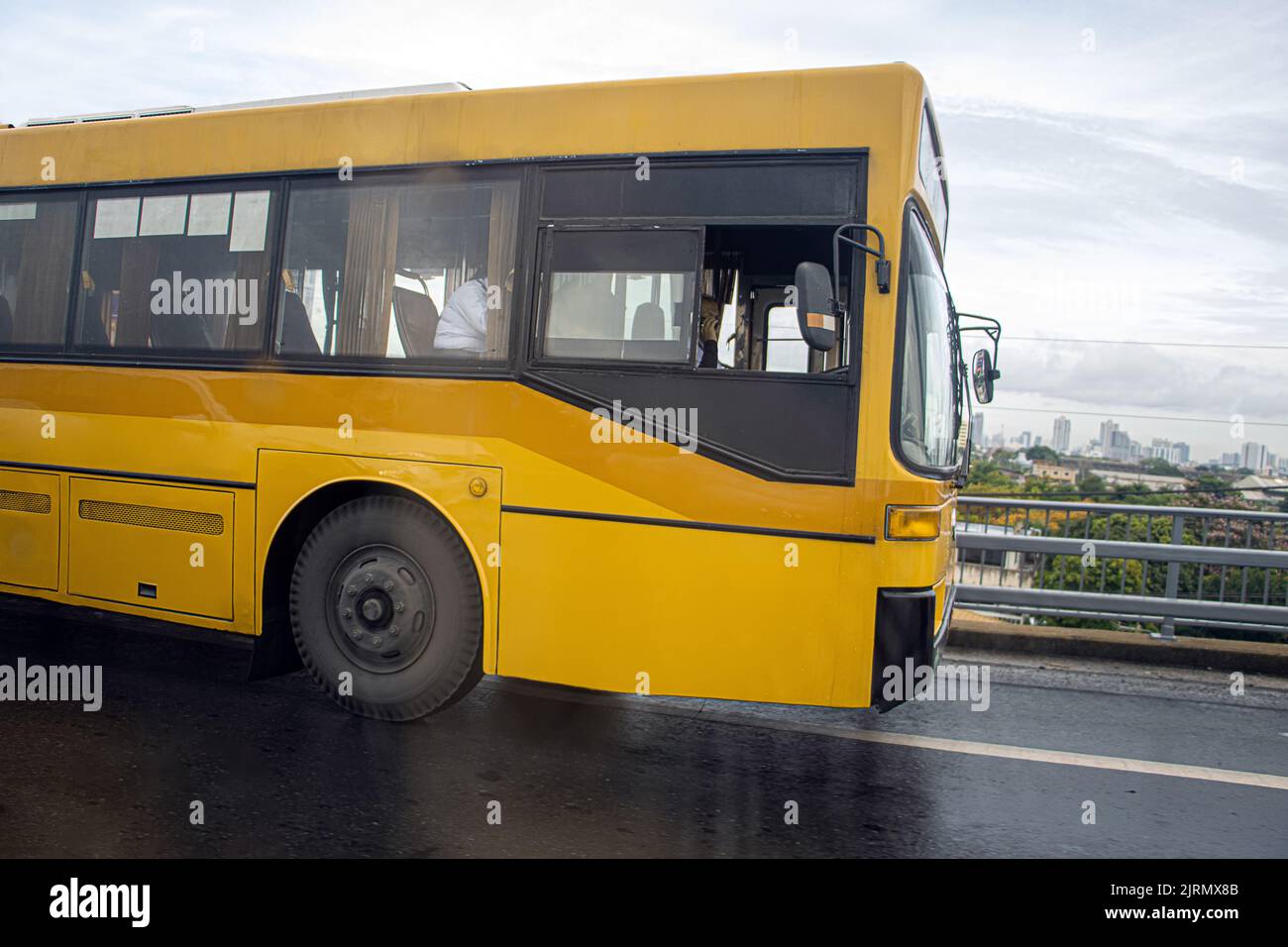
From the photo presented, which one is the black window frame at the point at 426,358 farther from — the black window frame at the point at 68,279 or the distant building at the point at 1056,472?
the distant building at the point at 1056,472

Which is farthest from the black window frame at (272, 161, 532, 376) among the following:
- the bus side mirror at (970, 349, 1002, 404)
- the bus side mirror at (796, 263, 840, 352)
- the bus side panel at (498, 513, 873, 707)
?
the bus side mirror at (970, 349, 1002, 404)

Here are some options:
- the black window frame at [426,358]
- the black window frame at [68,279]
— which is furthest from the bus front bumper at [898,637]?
the black window frame at [68,279]

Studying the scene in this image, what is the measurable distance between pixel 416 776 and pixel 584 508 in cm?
140

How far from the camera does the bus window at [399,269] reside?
204 inches

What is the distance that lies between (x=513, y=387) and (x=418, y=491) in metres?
0.72

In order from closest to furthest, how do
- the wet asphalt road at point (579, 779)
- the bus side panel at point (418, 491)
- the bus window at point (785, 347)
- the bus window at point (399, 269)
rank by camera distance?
1. the wet asphalt road at point (579, 779)
2. the bus window at point (785, 347)
3. the bus side panel at point (418, 491)
4. the bus window at point (399, 269)

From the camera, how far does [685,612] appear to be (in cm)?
473

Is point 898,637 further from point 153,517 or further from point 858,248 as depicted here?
point 153,517

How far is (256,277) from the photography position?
571cm

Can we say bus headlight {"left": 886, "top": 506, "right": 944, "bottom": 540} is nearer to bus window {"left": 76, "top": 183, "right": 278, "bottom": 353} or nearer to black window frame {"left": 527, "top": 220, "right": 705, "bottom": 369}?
black window frame {"left": 527, "top": 220, "right": 705, "bottom": 369}

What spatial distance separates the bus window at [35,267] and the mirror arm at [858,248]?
15.2 ft
